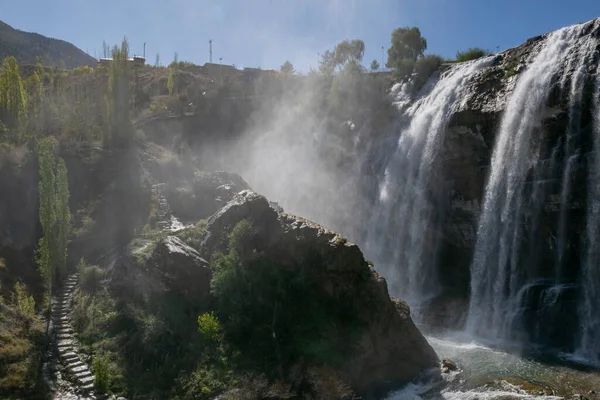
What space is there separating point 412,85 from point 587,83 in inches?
804

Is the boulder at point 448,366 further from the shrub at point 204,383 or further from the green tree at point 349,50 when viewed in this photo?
the green tree at point 349,50

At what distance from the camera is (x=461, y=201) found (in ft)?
115

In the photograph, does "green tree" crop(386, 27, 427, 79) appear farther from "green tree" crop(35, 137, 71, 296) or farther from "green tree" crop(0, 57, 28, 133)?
"green tree" crop(35, 137, 71, 296)

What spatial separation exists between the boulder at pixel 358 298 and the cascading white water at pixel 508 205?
8.02m

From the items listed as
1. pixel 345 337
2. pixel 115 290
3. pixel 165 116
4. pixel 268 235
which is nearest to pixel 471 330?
pixel 345 337

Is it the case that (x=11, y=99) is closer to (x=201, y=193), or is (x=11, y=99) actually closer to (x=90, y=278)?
(x=201, y=193)

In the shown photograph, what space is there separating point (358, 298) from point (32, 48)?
469 ft

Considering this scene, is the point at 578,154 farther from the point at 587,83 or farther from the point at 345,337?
the point at 345,337

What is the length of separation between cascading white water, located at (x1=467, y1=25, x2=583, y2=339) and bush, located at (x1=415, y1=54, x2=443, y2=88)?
14344 millimetres

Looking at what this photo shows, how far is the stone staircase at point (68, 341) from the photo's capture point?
21016 mm

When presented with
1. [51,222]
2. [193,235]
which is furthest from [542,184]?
[51,222]

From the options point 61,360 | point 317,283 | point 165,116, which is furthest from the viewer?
point 165,116

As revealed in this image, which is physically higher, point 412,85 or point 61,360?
point 412,85

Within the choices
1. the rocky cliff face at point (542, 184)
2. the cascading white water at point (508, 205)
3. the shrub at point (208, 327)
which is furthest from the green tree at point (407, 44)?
the shrub at point (208, 327)
